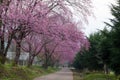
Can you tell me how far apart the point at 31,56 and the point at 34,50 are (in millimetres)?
2489

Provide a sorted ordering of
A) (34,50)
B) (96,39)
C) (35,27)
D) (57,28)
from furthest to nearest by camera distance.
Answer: (34,50)
(96,39)
(57,28)
(35,27)

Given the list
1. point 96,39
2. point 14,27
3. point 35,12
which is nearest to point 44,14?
point 35,12

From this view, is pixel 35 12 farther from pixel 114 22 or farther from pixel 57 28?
pixel 114 22

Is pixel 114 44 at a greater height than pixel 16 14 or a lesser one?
lesser

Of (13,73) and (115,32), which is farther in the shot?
(13,73)

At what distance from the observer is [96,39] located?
48.4m

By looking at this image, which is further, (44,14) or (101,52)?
(101,52)

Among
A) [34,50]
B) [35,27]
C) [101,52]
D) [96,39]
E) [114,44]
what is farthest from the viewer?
[34,50]

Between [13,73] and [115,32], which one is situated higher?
[115,32]

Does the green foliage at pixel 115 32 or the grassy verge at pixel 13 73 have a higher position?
the green foliage at pixel 115 32

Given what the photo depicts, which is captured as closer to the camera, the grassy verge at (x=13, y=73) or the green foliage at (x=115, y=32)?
the green foliage at (x=115, y=32)

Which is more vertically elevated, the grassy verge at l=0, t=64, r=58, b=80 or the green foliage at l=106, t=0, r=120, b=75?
the green foliage at l=106, t=0, r=120, b=75

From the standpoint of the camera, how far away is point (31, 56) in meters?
58.1

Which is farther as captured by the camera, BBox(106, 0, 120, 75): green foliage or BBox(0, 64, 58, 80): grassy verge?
BBox(0, 64, 58, 80): grassy verge
